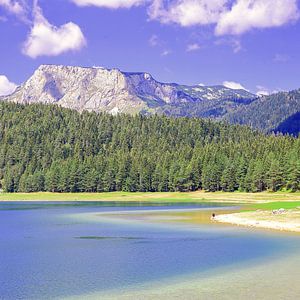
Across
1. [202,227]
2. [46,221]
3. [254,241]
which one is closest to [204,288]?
Answer: [254,241]

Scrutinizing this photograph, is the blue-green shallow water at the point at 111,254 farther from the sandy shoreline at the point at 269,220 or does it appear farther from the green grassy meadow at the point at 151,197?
the green grassy meadow at the point at 151,197

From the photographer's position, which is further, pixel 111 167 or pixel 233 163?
pixel 111 167

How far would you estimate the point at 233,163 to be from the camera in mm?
160375

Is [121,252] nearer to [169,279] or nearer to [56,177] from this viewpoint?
[169,279]

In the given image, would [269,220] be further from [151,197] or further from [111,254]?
[151,197]

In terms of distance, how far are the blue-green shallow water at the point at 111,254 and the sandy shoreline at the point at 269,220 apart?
15.9ft

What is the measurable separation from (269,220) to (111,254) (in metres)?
27.9

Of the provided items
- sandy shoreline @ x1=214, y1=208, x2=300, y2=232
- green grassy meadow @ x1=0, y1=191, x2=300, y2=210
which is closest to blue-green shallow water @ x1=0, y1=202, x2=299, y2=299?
sandy shoreline @ x1=214, y1=208, x2=300, y2=232

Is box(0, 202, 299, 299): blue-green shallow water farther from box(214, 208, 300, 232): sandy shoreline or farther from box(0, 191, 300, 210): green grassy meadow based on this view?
box(0, 191, 300, 210): green grassy meadow

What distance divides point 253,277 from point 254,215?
41.1 meters

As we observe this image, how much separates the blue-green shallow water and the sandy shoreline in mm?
4861

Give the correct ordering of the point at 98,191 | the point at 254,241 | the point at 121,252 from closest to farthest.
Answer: the point at 121,252 → the point at 254,241 → the point at 98,191

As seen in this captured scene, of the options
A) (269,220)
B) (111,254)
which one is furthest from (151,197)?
(111,254)

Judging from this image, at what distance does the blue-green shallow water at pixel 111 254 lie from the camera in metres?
32.3
